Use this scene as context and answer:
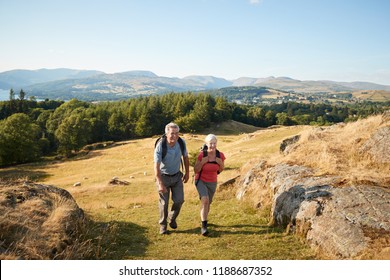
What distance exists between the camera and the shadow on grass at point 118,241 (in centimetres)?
791

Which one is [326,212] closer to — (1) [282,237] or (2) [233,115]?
(1) [282,237]

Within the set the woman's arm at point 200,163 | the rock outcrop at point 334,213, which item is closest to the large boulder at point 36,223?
the woman's arm at point 200,163

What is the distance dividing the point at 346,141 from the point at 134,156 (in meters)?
53.8

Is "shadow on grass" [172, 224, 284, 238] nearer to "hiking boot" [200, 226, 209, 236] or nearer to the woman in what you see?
"hiking boot" [200, 226, 209, 236]

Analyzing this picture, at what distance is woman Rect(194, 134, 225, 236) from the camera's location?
9.20 m

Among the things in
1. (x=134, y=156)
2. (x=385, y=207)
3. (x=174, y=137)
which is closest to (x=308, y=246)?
(x=385, y=207)

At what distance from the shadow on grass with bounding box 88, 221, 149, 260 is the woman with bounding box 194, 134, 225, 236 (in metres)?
2.25

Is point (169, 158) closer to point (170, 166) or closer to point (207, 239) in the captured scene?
point (170, 166)

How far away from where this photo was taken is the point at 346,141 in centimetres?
1311

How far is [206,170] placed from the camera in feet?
30.6

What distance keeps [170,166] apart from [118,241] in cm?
300

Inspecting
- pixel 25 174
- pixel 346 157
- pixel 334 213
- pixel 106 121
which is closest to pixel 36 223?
pixel 334 213

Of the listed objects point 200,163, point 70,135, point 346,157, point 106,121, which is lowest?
point 70,135

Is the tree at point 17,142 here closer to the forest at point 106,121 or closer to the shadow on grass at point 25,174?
the forest at point 106,121
